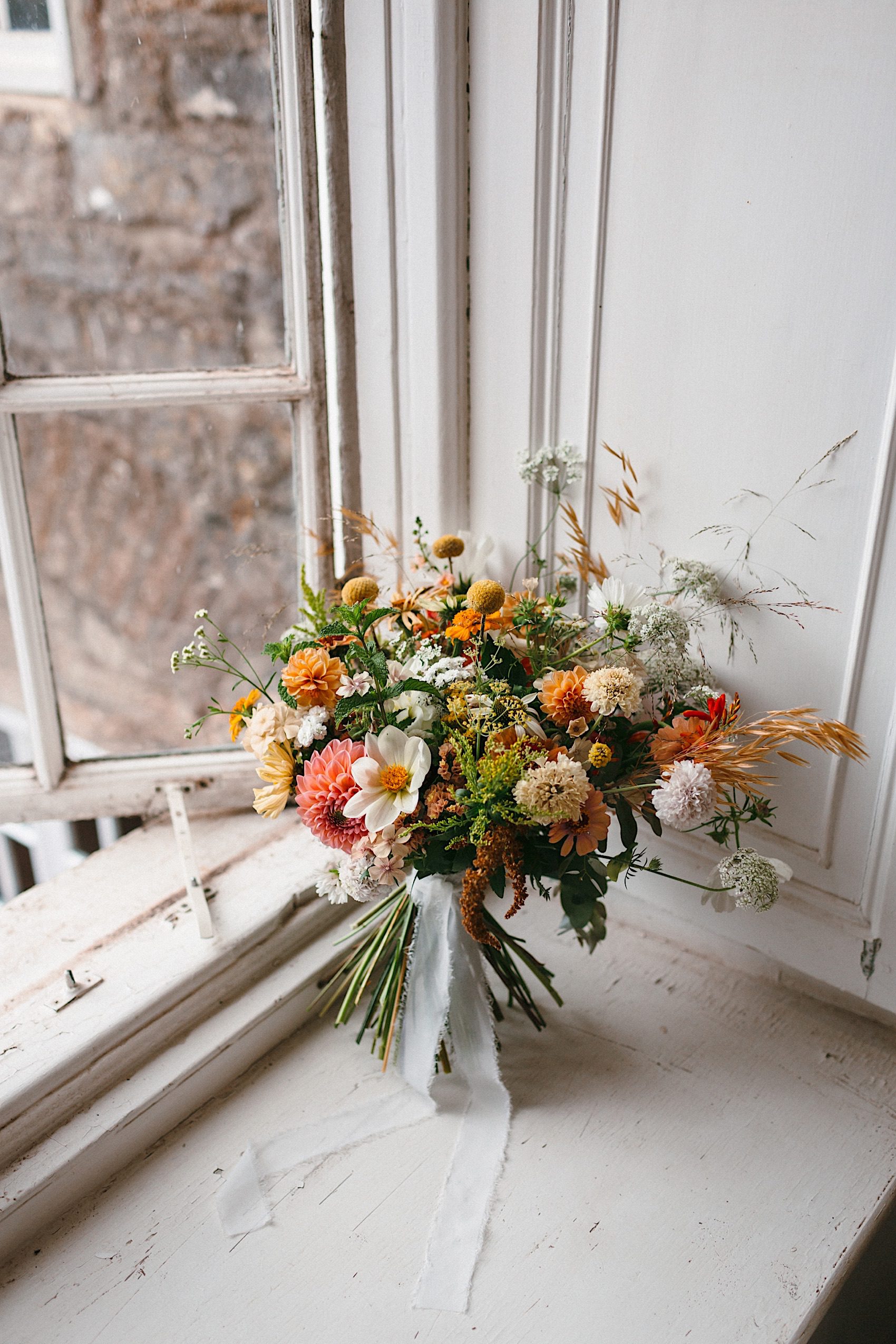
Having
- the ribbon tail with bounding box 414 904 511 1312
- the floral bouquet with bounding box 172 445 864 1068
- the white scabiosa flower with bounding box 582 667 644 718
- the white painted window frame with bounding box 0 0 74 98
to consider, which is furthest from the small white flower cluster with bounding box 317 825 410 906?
the white painted window frame with bounding box 0 0 74 98

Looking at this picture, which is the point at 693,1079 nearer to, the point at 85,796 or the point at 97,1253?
the point at 97,1253

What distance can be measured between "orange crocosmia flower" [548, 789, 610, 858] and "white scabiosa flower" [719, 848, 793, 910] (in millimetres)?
137

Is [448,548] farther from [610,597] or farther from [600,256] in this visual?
[600,256]

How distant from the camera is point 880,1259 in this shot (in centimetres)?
100

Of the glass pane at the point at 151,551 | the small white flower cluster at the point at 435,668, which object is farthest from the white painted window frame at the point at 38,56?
the small white flower cluster at the point at 435,668

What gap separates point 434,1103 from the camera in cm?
99

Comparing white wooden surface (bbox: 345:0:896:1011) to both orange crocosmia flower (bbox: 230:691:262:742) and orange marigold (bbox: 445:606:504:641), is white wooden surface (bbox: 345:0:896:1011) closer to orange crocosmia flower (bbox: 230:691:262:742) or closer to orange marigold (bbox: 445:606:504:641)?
orange marigold (bbox: 445:606:504:641)

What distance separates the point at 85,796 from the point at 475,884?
0.64 meters

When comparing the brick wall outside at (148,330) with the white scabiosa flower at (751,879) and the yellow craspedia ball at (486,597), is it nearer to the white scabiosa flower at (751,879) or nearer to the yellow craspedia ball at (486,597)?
the yellow craspedia ball at (486,597)

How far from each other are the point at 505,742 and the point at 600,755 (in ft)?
0.28

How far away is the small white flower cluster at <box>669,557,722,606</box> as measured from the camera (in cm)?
99

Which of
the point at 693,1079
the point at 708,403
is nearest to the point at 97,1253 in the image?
the point at 693,1079

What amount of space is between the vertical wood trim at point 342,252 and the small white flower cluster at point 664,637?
1.18 feet

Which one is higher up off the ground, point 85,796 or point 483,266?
point 483,266
